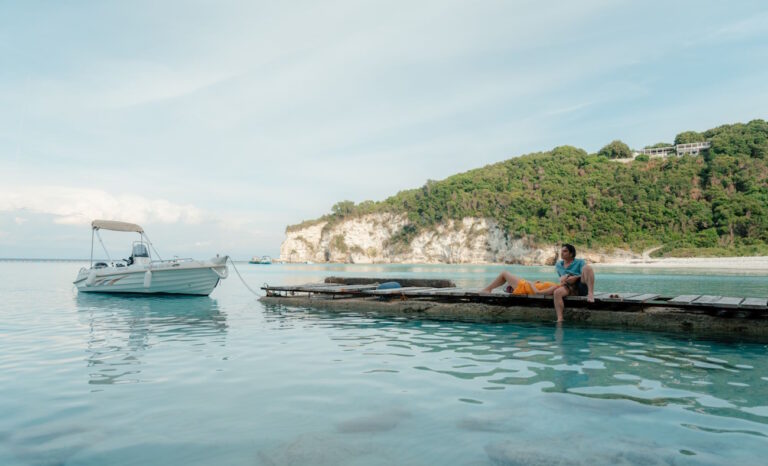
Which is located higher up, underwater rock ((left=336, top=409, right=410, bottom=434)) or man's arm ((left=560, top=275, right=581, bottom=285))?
man's arm ((left=560, top=275, right=581, bottom=285))

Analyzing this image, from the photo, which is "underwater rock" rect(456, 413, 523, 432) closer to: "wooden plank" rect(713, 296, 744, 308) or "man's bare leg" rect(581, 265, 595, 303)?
"man's bare leg" rect(581, 265, 595, 303)

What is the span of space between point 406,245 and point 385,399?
11849 cm

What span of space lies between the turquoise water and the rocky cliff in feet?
282

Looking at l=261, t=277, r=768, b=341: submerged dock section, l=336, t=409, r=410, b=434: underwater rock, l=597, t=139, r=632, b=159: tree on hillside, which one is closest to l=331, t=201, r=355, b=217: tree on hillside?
l=597, t=139, r=632, b=159: tree on hillside

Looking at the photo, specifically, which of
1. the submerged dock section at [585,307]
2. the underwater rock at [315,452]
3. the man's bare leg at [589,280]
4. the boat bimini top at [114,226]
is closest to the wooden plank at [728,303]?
the submerged dock section at [585,307]

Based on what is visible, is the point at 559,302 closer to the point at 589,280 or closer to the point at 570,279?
the point at 570,279

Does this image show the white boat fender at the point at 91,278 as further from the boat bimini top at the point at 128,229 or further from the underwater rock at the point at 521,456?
the underwater rock at the point at 521,456

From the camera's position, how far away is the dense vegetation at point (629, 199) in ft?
259

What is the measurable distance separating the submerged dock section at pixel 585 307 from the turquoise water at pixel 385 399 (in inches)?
23.6

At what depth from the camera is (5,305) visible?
790 inches

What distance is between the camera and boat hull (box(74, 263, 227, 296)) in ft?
73.7

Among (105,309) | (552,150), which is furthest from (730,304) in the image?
(552,150)

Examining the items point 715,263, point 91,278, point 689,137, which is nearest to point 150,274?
point 91,278

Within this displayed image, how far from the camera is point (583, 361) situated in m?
7.92
